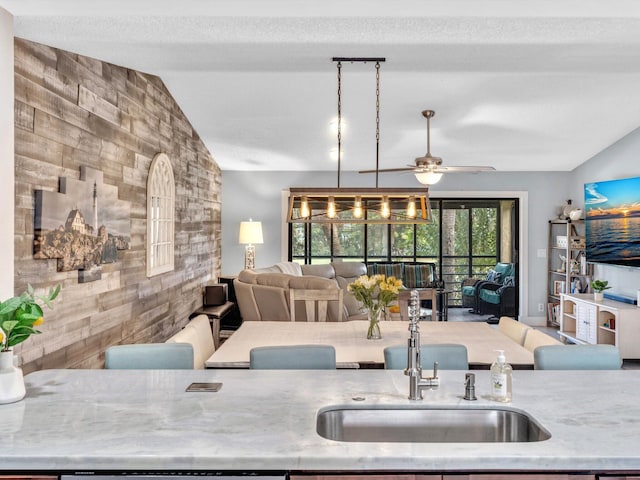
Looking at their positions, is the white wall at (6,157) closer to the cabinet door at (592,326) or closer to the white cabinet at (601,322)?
the white cabinet at (601,322)

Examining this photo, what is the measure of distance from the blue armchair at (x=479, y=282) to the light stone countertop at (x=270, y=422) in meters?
6.72

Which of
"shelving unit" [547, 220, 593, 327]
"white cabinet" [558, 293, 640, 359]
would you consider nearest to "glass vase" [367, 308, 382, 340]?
"white cabinet" [558, 293, 640, 359]

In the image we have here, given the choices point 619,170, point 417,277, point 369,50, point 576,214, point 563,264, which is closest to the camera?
point 369,50

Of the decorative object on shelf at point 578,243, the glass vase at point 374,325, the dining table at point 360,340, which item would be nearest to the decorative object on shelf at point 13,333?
the dining table at point 360,340

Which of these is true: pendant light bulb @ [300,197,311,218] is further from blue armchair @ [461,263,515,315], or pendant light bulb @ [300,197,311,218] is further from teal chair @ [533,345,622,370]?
blue armchair @ [461,263,515,315]

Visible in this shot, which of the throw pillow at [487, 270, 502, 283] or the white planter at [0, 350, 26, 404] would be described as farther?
the throw pillow at [487, 270, 502, 283]

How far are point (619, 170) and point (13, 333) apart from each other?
6.94 metres

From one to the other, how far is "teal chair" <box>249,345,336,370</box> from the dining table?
1.56 ft

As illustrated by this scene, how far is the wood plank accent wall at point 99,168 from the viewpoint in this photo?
2.90 m

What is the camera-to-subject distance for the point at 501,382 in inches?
74.7

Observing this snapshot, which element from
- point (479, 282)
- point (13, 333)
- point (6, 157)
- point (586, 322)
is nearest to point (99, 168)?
point (6, 157)

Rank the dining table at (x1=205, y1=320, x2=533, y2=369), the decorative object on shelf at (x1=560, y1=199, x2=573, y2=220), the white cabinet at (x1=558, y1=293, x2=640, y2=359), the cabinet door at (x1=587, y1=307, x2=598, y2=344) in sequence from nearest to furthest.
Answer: the dining table at (x1=205, y1=320, x2=533, y2=369) < the white cabinet at (x1=558, y1=293, x2=640, y2=359) < the cabinet door at (x1=587, y1=307, x2=598, y2=344) < the decorative object on shelf at (x1=560, y1=199, x2=573, y2=220)

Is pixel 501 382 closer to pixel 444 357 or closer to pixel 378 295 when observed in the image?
pixel 444 357

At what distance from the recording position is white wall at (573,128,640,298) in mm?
6492
